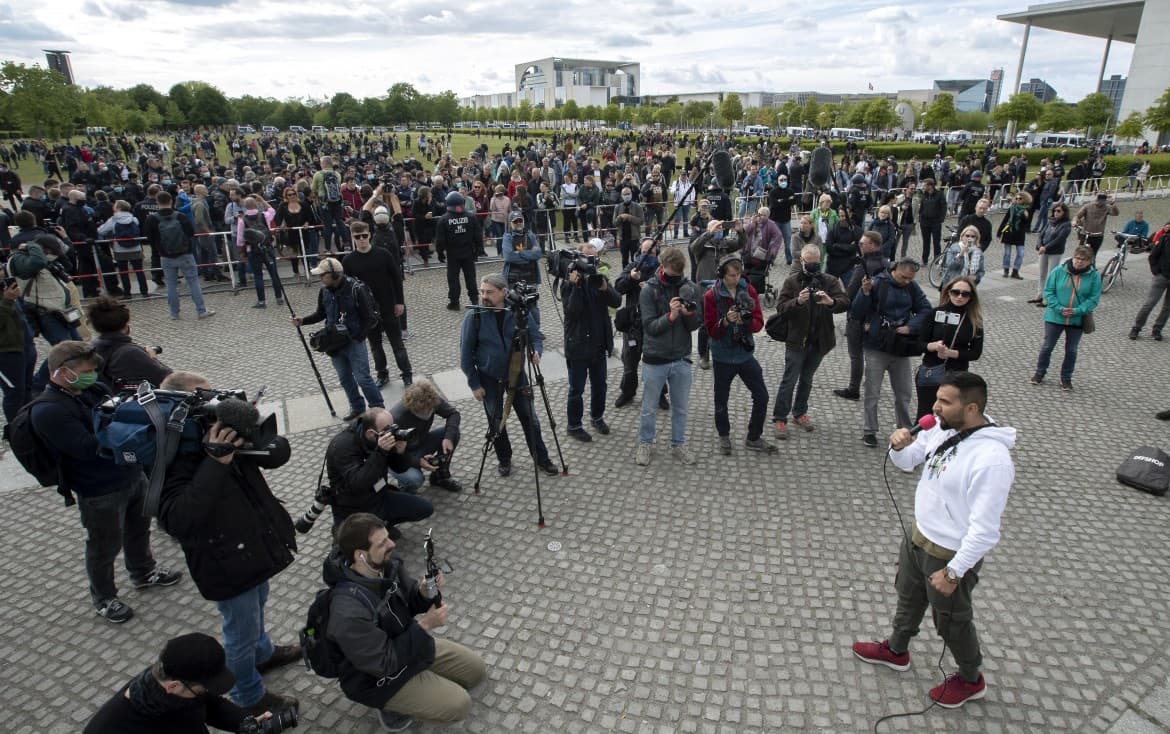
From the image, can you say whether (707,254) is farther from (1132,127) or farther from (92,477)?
(1132,127)

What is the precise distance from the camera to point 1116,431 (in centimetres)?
677

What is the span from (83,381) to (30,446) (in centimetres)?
47

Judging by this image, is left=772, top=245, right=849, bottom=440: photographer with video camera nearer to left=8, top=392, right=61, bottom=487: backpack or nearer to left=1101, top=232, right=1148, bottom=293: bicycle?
left=8, top=392, right=61, bottom=487: backpack

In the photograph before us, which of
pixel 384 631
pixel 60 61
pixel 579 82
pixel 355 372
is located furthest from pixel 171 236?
pixel 579 82

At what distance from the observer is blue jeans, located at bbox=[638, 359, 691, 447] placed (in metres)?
5.99

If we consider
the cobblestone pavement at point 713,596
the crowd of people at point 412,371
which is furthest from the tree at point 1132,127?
the cobblestone pavement at point 713,596

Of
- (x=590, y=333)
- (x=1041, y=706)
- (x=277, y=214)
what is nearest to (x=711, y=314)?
(x=590, y=333)

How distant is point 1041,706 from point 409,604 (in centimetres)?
359

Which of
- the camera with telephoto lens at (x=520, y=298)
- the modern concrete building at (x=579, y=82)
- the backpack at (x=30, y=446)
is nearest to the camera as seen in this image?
the backpack at (x=30, y=446)

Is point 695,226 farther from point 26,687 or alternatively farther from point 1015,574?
point 26,687

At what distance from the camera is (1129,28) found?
5516 cm

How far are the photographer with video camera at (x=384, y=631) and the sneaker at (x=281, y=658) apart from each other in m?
→ 0.85

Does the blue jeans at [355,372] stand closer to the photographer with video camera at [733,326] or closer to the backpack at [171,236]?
the photographer with video camera at [733,326]

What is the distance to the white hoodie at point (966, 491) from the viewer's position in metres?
3.03
